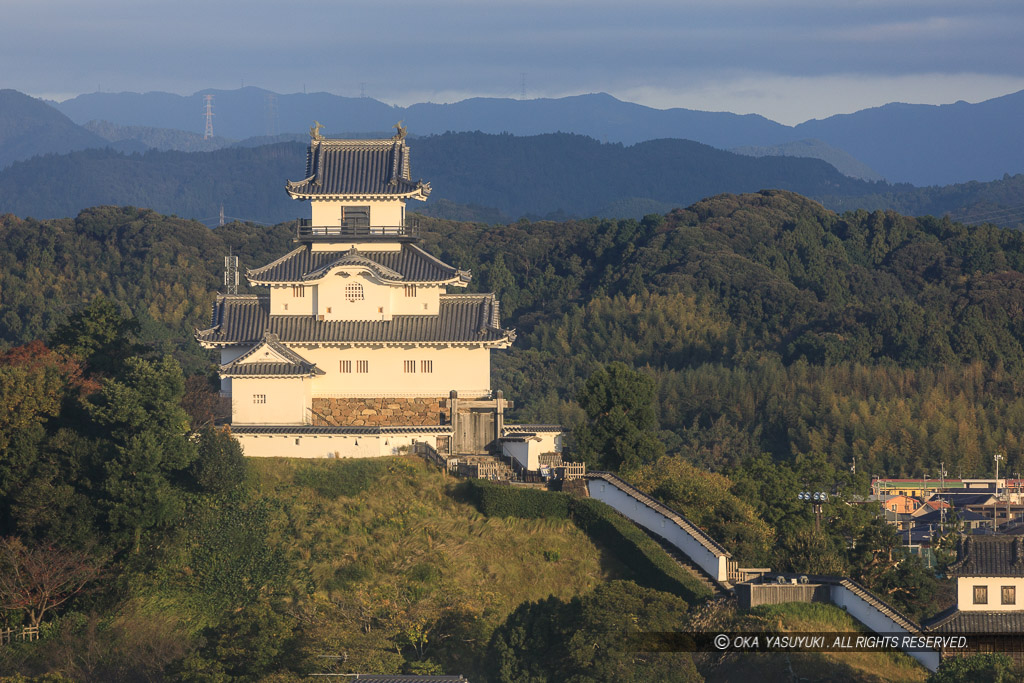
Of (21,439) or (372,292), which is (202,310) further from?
(21,439)

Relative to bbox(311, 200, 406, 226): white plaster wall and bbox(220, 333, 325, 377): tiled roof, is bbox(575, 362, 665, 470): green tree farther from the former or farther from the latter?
bbox(311, 200, 406, 226): white plaster wall

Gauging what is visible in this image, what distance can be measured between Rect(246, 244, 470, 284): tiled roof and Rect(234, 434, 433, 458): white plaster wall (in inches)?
220

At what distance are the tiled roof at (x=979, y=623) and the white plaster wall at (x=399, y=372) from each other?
52.6 ft

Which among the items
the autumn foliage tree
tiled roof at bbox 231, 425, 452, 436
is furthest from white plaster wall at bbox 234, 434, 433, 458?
the autumn foliage tree

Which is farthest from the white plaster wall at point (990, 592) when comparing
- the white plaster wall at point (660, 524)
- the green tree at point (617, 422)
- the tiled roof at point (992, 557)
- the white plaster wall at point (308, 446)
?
the white plaster wall at point (308, 446)

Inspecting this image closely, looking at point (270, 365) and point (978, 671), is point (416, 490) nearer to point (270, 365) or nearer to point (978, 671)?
point (270, 365)

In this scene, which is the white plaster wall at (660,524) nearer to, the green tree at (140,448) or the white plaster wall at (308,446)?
the white plaster wall at (308,446)

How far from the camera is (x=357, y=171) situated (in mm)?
49062

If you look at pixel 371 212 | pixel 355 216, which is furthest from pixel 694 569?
pixel 355 216

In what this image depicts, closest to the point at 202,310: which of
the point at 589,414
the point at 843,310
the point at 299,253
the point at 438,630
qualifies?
the point at 843,310

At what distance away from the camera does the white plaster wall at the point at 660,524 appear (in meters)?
36.8

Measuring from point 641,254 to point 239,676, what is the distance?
83.1 metres

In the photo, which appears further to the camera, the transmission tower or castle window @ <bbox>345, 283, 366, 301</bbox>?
the transmission tower

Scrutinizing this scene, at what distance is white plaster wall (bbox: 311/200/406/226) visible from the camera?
48.7m
